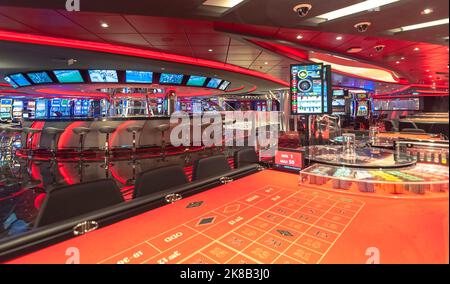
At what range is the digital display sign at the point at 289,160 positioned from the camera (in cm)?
176

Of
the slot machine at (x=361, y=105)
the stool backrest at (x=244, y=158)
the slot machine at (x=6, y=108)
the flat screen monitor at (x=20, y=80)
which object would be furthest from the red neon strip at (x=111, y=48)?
the slot machine at (x=6, y=108)

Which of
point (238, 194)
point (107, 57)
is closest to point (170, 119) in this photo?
point (107, 57)

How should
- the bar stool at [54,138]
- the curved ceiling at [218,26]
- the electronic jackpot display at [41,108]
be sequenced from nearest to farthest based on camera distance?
the curved ceiling at [218,26]
the bar stool at [54,138]
the electronic jackpot display at [41,108]

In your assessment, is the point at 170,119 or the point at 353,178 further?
the point at 170,119

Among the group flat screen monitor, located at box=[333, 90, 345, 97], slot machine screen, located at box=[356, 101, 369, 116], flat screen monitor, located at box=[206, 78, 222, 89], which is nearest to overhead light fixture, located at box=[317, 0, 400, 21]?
flat screen monitor, located at box=[206, 78, 222, 89]

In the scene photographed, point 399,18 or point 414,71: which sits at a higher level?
point 414,71

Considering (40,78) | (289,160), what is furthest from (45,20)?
(40,78)

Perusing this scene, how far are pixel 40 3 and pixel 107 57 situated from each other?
8.82 ft

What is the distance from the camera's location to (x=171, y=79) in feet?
26.7

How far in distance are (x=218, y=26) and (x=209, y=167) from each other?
2.84 metres

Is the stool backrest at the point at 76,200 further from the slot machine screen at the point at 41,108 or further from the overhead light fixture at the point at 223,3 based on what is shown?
the slot machine screen at the point at 41,108

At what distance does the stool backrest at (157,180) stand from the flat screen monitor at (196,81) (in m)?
7.14

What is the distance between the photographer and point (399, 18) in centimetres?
355

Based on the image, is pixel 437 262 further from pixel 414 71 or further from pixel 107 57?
pixel 414 71
